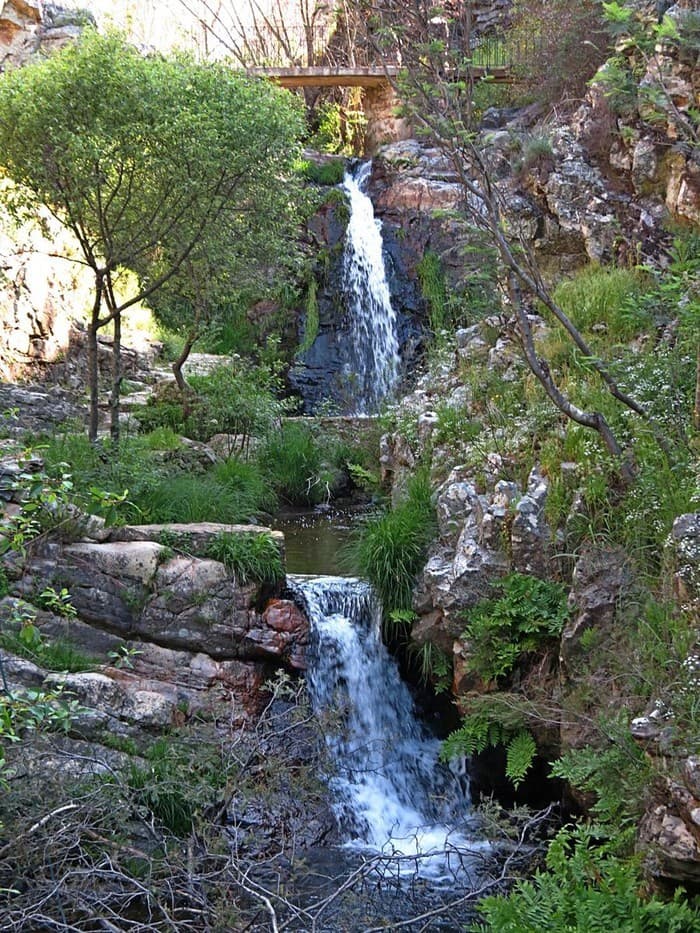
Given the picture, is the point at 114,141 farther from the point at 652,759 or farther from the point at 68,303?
the point at 652,759

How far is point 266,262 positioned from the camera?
1173 centimetres

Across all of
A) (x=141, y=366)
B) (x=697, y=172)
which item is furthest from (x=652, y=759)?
(x=141, y=366)

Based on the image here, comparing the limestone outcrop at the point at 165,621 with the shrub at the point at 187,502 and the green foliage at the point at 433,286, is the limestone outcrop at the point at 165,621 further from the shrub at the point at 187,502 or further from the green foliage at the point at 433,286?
the green foliage at the point at 433,286

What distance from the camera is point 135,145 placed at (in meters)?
8.89

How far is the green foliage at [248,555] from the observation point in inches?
295

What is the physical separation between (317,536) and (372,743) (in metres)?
4.13

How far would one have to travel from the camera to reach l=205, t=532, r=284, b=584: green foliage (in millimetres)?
7496

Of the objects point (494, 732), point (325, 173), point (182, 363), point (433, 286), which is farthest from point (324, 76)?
point (494, 732)

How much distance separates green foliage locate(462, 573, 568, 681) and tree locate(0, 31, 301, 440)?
4898mm

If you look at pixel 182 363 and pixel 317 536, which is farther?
pixel 182 363

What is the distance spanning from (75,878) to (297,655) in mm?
3248

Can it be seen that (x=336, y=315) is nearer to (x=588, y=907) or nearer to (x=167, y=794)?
(x=167, y=794)

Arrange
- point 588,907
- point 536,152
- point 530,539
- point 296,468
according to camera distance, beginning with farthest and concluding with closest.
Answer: point 296,468 < point 536,152 < point 530,539 < point 588,907

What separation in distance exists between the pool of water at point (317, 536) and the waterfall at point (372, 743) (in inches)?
33.5
